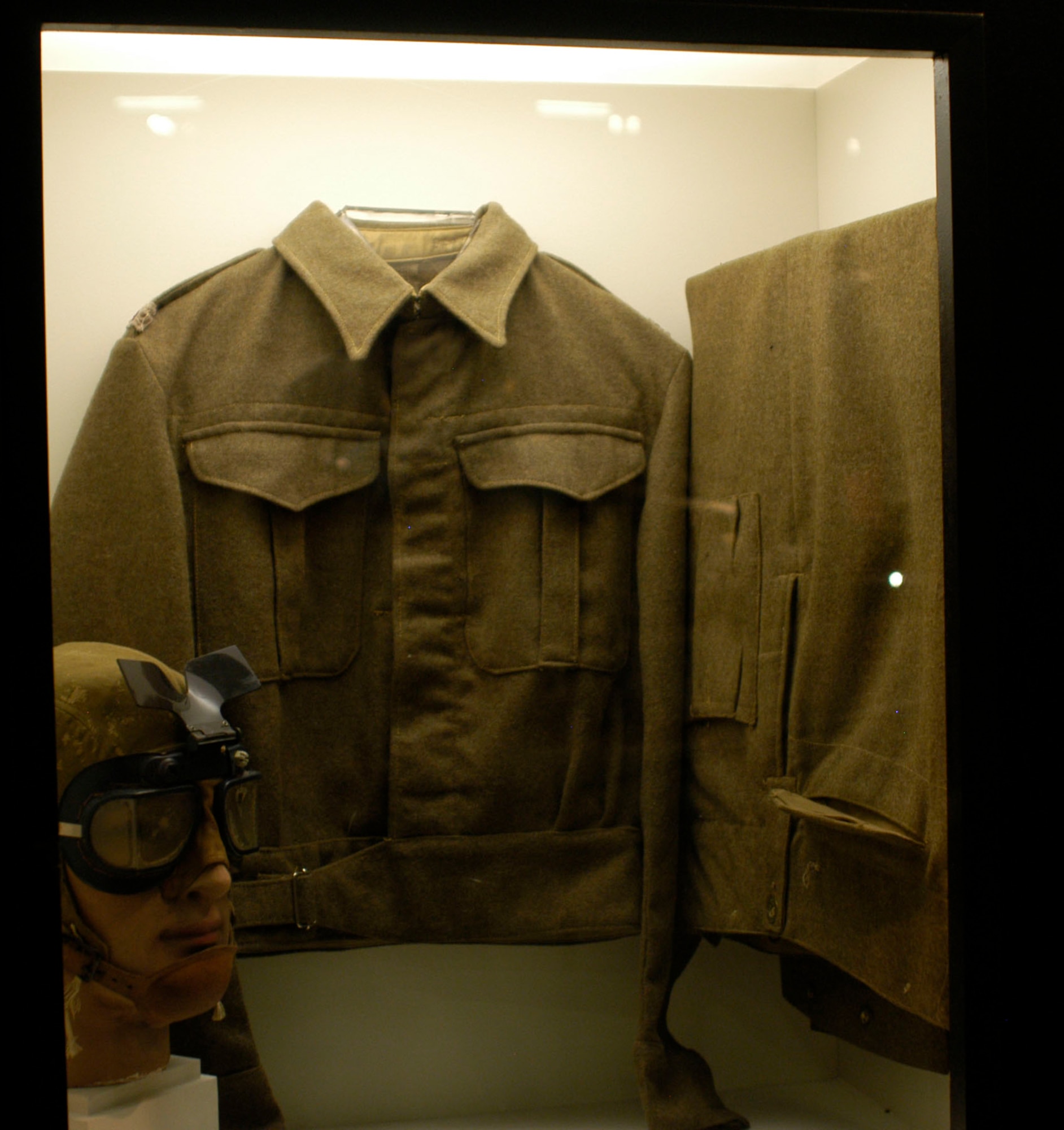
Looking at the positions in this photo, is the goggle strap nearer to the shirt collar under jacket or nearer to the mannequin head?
the mannequin head

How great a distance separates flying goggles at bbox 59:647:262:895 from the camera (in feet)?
2.70

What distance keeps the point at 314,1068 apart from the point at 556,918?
28cm

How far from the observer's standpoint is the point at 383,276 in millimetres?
1135

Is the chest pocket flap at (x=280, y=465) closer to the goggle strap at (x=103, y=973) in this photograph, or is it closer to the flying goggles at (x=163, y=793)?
the flying goggles at (x=163, y=793)

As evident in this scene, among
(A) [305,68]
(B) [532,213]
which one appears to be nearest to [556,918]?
(B) [532,213]

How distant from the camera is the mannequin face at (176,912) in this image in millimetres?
851

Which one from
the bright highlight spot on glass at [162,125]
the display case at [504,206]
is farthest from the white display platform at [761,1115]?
the bright highlight spot on glass at [162,125]

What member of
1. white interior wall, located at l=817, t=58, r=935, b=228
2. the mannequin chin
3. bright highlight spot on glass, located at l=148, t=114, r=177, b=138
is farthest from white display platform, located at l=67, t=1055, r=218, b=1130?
white interior wall, located at l=817, t=58, r=935, b=228

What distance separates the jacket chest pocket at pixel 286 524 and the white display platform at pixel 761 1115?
0.45 metres

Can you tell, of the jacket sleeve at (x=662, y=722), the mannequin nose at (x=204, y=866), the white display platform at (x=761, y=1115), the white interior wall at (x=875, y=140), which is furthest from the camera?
the jacket sleeve at (x=662, y=722)

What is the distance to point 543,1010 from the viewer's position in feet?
3.57

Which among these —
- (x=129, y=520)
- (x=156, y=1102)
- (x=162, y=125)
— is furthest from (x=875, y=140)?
(x=156, y=1102)

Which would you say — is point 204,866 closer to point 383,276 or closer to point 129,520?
point 129,520

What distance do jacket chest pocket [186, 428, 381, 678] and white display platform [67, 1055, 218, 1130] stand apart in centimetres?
36
